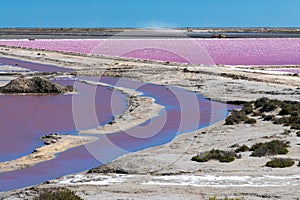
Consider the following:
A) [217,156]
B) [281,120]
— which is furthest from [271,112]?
[217,156]

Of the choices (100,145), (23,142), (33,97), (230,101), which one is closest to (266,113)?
(230,101)

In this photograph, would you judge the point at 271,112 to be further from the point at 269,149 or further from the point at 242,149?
the point at 269,149

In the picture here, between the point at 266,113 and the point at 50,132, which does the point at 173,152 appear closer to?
the point at 50,132

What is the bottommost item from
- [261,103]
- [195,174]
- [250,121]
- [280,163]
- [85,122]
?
[195,174]

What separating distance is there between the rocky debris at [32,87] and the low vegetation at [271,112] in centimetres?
1192

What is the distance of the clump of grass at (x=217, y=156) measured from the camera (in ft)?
52.0

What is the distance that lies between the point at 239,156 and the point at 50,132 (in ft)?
27.0

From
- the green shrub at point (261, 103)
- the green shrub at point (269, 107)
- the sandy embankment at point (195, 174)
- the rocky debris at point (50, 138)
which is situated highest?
the green shrub at point (261, 103)

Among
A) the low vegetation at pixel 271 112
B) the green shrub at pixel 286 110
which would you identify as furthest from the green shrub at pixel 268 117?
the green shrub at pixel 286 110

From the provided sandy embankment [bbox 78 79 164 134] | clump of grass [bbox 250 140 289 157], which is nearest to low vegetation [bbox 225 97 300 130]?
sandy embankment [bbox 78 79 164 134]

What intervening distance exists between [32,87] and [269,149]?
2106cm

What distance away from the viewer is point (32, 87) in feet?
115

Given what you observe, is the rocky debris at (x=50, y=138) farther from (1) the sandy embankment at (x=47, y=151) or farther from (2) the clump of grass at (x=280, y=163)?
(2) the clump of grass at (x=280, y=163)

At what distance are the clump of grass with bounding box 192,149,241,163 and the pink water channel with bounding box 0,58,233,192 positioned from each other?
8.92 ft
